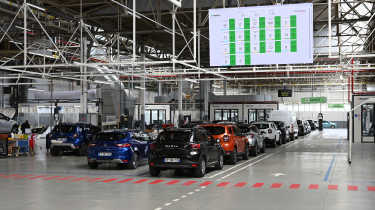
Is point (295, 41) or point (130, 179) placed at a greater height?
point (295, 41)

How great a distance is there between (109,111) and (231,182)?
26.6 meters

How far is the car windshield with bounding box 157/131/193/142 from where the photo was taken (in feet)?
48.5

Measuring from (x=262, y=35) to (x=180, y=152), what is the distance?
6776mm

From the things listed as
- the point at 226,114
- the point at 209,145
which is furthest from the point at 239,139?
the point at 226,114

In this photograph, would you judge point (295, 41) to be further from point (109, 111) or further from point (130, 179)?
point (109, 111)

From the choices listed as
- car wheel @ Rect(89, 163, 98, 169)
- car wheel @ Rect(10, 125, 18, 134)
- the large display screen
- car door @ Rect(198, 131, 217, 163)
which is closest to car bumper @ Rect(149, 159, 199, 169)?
car door @ Rect(198, 131, 217, 163)

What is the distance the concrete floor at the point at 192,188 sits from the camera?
993cm

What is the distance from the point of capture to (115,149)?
1694cm

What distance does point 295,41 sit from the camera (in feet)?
60.7

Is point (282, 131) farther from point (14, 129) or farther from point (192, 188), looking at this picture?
point (192, 188)

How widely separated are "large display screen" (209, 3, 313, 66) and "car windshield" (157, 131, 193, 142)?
527 centimetres

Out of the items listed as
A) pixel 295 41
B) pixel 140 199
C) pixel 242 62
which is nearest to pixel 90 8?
pixel 242 62

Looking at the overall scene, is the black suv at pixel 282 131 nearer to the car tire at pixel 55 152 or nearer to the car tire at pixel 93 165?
the car tire at pixel 55 152

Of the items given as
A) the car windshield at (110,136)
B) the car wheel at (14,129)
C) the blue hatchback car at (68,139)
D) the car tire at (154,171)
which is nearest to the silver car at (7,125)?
the car wheel at (14,129)
